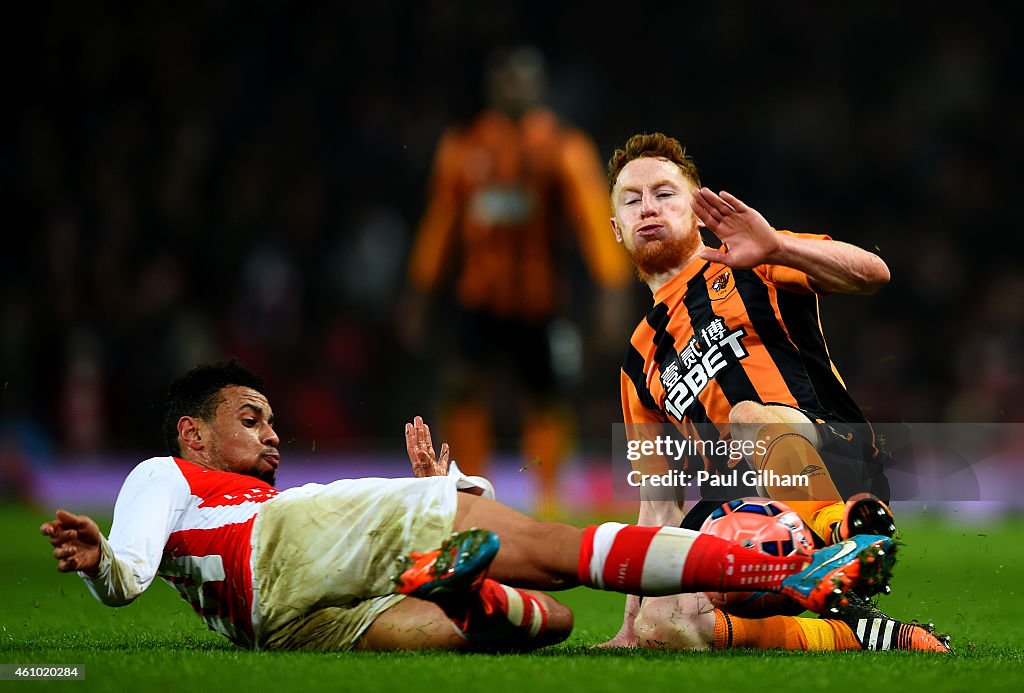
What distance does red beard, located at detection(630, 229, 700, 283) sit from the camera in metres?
4.24

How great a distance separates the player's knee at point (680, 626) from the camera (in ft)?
12.0

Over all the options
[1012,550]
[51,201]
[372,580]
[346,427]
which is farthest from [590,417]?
[372,580]

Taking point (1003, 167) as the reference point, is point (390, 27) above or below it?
above

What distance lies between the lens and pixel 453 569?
3.07 meters

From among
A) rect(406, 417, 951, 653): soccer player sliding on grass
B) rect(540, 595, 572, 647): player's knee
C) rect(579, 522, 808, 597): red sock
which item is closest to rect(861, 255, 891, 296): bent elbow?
rect(406, 417, 951, 653): soccer player sliding on grass

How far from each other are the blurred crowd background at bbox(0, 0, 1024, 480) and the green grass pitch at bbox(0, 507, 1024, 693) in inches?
200

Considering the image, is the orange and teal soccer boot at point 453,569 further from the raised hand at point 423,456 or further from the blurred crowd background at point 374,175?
the blurred crowd background at point 374,175

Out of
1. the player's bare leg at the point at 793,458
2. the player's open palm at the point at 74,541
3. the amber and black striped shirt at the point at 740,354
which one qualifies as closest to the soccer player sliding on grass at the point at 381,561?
the player's open palm at the point at 74,541

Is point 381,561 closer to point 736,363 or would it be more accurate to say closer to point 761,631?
point 761,631

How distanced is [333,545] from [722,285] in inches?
58.5

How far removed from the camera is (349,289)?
11.2 m

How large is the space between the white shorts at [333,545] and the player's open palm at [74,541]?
1.52 ft

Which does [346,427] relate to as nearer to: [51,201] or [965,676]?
[51,201]

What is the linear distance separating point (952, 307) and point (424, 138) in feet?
15.8
